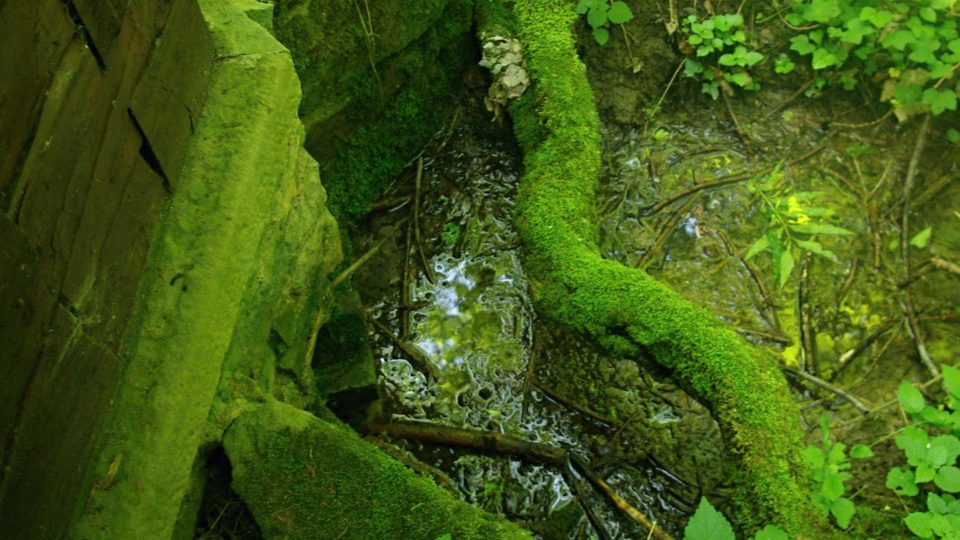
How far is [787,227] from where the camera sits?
11.4ft

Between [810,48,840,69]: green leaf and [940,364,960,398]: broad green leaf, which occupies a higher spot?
[810,48,840,69]: green leaf

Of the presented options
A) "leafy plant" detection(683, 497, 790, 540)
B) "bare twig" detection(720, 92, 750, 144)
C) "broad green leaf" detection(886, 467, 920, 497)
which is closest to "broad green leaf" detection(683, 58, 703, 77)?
"bare twig" detection(720, 92, 750, 144)

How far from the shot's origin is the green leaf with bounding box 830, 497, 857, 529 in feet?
8.42

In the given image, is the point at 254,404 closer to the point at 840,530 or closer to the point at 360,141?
the point at 360,141

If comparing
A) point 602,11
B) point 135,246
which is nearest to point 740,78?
point 602,11

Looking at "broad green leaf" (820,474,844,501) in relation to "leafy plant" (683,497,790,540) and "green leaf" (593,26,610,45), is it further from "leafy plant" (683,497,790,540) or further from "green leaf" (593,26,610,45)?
"green leaf" (593,26,610,45)

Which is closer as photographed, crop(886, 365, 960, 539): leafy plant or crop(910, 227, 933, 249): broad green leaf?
crop(886, 365, 960, 539): leafy plant

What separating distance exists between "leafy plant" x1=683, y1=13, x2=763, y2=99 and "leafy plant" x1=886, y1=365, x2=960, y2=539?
2.05m

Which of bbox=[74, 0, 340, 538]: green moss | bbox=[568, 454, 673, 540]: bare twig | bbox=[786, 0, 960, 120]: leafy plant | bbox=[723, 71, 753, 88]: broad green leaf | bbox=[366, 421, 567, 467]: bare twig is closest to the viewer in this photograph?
bbox=[74, 0, 340, 538]: green moss

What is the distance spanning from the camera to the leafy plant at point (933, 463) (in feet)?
8.21

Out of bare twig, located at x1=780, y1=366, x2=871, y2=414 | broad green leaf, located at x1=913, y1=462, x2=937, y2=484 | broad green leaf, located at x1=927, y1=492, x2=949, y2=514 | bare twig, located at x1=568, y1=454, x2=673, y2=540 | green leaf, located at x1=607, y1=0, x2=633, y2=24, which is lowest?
bare twig, located at x1=780, y1=366, x2=871, y2=414

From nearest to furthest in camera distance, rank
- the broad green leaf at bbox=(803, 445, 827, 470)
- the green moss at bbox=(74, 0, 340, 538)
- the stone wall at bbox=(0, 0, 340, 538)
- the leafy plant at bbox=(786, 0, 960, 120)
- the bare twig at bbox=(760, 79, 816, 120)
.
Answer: the stone wall at bbox=(0, 0, 340, 538)
the green moss at bbox=(74, 0, 340, 538)
the broad green leaf at bbox=(803, 445, 827, 470)
the leafy plant at bbox=(786, 0, 960, 120)
the bare twig at bbox=(760, 79, 816, 120)

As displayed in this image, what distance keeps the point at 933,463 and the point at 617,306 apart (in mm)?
1215

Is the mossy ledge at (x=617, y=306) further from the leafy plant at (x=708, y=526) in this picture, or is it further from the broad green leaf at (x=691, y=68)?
the leafy plant at (x=708, y=526)
